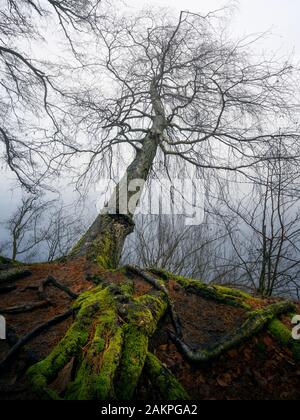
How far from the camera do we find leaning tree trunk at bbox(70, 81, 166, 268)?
4.16 m

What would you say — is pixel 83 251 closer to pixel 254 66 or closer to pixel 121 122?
pixel 121 122

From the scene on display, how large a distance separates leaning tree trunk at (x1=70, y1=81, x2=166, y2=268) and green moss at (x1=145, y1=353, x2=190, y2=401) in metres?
2.23

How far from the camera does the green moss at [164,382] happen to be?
163 centimetres

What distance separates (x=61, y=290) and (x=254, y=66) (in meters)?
5.00

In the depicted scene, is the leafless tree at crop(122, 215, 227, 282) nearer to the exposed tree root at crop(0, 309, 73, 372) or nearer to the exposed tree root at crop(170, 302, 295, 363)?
the exposed tree root at crop(170, 302, 295, 363)

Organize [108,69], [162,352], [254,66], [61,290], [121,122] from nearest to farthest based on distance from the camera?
1. [162,352]
2. [61,290]
3. [254,66]
4. [121,122]
5. [108,69]

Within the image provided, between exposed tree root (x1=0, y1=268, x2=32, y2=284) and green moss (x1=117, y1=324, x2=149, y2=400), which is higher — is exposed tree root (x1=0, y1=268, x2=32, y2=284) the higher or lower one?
the higher one

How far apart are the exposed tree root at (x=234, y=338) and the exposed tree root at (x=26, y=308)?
133 cm

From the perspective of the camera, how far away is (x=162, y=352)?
6.86ft

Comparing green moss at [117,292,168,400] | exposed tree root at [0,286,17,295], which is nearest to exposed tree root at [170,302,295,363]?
green moss at [117,292,168,400]

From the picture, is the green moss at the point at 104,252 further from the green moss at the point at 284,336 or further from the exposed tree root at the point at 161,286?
the green moss at the point at 284,336

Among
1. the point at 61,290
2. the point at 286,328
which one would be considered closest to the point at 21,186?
the point at 61,290

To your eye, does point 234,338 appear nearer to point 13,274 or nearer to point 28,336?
point 28,336

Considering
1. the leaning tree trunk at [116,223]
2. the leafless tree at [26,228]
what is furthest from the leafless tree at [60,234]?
the leaning tree trunk at [116,223]
